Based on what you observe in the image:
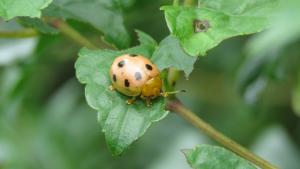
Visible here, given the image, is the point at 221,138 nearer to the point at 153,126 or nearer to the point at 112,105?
the point at 112,105

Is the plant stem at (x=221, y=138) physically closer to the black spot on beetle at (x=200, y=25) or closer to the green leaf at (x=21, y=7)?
the black spot on beetle at (x=200, y=25)

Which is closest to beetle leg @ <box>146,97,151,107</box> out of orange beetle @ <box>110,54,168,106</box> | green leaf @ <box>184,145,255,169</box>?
orange beetle @ <box>110,54,168,106</box>

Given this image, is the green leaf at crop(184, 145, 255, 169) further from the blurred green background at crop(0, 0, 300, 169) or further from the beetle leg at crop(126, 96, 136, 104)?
the blurred green background at crop(0, 0, 300, 169)

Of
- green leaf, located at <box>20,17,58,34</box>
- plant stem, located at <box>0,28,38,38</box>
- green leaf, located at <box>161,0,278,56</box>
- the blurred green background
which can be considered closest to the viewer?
green leaf, located at <box>161,0,278,56</box>

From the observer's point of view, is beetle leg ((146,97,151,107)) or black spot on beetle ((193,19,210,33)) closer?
black spot on beetle ((193,19,210,33))

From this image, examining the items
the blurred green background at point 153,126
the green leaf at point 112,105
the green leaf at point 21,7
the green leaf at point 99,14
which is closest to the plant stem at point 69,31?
the green leaf at point 99,14
